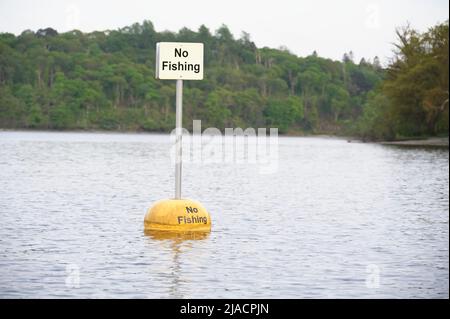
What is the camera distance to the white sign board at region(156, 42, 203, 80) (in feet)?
65.3

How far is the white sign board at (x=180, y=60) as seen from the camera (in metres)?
19.9

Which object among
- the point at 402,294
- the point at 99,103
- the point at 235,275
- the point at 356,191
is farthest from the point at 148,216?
the point at 99,103

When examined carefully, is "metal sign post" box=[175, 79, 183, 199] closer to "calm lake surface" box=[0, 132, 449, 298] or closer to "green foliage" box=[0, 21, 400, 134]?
"calm lake surface" box=[0, 132, 449, 298]

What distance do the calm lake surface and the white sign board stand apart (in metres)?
2.99

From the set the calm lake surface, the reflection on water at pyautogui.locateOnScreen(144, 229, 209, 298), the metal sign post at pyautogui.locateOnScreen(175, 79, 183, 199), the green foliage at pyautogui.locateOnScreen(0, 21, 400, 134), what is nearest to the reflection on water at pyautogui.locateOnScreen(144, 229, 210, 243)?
the reflection on water at pyautogui.locateOnScreen(144, 229, 209, 298)

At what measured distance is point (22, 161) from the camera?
5684cm

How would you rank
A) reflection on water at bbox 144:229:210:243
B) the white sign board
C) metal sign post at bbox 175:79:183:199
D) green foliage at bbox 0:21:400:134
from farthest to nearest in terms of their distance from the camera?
green foliage at bbox 0:21:400:134, metal sign post at bbox 175:79:183:199, the white sign board, reflection on water at bbox 144:229:210:243

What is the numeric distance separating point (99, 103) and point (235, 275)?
165m

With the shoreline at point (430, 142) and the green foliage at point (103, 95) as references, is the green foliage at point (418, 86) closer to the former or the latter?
the shoreline at point (430, 142)

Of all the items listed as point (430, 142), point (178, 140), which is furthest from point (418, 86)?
point (178, 140)

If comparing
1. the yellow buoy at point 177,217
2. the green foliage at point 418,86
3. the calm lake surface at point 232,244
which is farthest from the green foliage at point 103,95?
the yellow buoy at point 177,217

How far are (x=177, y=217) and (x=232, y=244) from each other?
4.89 ft

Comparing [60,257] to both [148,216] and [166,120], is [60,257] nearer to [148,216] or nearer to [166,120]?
[148,216]

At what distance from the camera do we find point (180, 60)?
20.0 m
